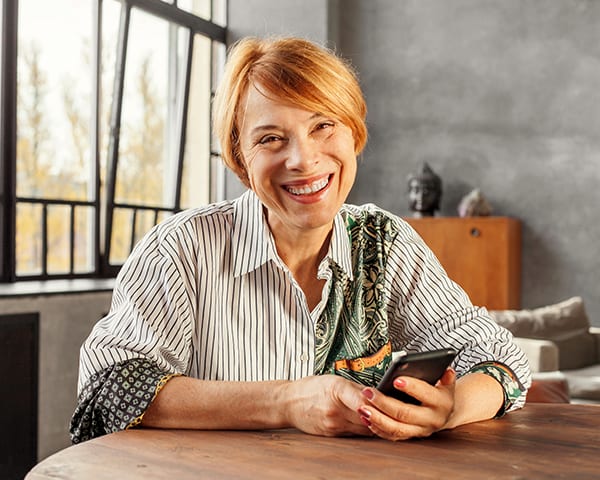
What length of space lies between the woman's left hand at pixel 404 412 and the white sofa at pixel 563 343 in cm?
279

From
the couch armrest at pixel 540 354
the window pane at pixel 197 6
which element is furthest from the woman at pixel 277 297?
the window pane at pixel 197 6

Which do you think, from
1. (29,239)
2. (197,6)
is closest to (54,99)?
(29,239)

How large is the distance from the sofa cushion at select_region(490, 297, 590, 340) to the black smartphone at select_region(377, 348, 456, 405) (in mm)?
3374

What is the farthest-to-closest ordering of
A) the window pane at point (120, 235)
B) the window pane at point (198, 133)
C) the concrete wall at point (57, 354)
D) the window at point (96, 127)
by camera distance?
the window pane at point (198, 133) → the window pane at point (120, 235) → the window at point (96, 127) → the concrete wall at point (57, 354)

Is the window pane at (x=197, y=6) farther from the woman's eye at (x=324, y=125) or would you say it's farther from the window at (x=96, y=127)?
the woman's eye at (x=324, y=125)

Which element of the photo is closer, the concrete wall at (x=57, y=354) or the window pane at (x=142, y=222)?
the concrete wall at (x=57, y=354)

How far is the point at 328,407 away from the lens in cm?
138

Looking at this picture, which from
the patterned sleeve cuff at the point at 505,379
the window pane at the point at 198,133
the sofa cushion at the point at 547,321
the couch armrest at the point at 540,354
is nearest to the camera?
the patterned sleeve cuff at the point at 505,379

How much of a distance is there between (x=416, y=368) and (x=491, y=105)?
21.5 feet

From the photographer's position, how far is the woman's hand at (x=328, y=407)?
1364 mm

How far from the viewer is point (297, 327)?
1.74 meters

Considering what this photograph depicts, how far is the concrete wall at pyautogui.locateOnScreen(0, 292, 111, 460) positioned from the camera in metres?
4.41

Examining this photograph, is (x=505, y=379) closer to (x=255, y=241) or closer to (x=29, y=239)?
(x=255, y=241)

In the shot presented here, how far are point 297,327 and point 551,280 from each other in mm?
6007
